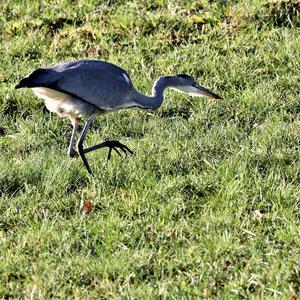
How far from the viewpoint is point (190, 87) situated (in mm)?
8117

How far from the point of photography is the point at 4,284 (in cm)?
540

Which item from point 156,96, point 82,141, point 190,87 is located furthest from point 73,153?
point 190,87

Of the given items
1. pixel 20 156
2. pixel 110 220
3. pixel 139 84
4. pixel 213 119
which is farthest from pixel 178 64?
pixel 110 220

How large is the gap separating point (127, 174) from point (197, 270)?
156 centimetres

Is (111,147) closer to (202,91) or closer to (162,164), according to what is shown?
(162,164)

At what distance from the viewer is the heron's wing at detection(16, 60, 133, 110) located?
712 centimetres

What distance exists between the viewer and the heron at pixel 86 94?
716 centimetres

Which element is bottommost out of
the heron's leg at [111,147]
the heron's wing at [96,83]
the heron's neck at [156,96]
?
the heron's leg at [111,147]

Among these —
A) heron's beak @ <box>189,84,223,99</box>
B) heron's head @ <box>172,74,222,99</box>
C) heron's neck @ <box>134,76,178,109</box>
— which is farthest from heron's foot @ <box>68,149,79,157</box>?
heron's beak @ <box>189,84,223,99</box>

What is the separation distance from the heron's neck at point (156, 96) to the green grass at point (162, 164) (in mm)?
244

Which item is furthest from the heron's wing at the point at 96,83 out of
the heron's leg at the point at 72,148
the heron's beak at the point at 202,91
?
the heron's beak at the point at 202,91

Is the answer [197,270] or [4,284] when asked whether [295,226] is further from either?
[4,284]

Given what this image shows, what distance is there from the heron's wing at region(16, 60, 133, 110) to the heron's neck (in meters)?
0.12

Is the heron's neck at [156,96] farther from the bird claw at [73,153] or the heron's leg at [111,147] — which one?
the bird claw at [73,153]
